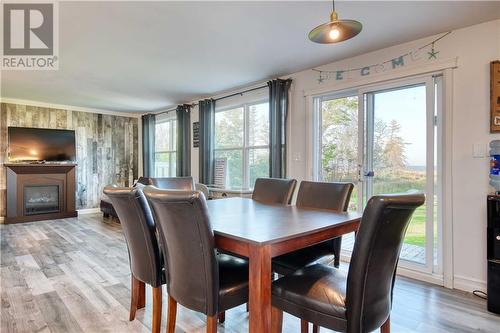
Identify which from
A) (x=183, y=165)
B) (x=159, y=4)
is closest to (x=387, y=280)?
(x=159, y=4)

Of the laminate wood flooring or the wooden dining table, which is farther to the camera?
the laminate wood flooring

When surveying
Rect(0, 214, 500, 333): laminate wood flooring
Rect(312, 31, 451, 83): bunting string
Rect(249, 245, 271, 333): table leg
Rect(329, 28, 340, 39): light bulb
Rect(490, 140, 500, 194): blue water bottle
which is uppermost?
Rect(312, 31, 451, 83): bunting string

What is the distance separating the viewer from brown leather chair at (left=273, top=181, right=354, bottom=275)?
199 cm

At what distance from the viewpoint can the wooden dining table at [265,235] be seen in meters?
1.33

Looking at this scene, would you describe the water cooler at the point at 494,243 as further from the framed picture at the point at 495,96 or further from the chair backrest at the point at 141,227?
the chair backrest at the point at 141,227

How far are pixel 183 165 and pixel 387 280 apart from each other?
4978 millimetres

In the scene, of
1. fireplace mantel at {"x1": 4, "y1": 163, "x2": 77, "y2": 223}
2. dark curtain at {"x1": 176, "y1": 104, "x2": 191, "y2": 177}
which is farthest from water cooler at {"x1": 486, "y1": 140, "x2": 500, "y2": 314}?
fireplace mantel at {"x1": 4, "y1": 163, "x2": 77, "y2": 223}

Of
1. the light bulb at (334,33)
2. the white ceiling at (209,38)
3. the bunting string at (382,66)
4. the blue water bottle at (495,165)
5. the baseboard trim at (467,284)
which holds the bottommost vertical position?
the baseboard trim at (467,284)

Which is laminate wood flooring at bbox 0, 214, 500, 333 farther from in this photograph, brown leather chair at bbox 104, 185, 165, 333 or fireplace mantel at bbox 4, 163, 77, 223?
fireplace mantel at bbox 4, 163, 77, 223

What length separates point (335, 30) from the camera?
175 centimetres

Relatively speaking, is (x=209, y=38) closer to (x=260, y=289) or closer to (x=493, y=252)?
(x=260, y=289)

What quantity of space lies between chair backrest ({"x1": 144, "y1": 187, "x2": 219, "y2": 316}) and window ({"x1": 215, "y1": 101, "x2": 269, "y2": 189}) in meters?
3.03

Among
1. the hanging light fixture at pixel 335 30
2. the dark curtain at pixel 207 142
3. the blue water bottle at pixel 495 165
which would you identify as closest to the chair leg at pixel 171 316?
the hanging light fixture at pixel 335 30

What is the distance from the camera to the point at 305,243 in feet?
5.05
